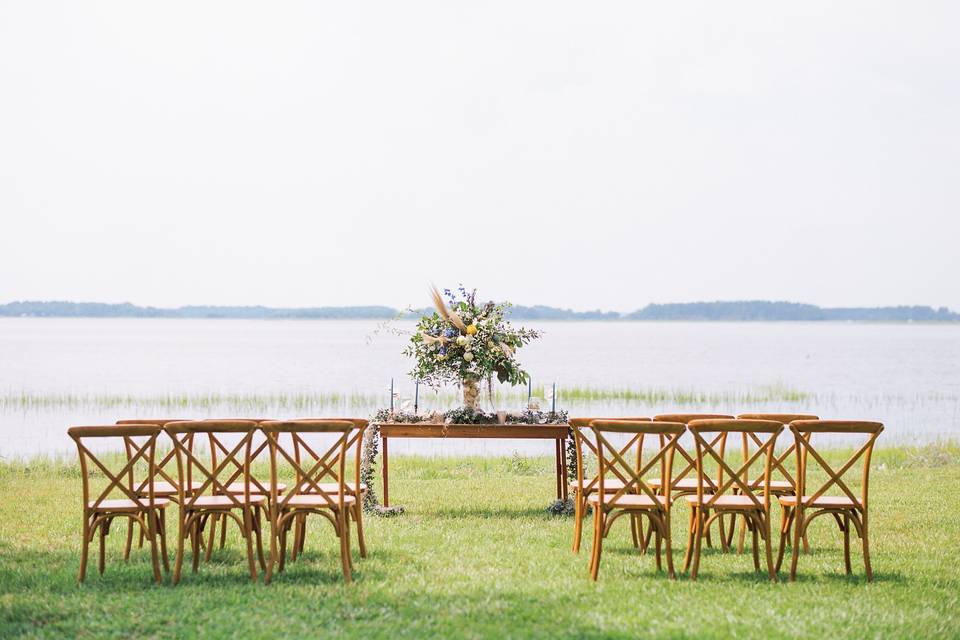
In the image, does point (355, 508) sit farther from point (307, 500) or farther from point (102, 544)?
point (102, 544)

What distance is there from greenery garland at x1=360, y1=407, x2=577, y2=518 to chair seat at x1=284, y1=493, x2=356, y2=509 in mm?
2268

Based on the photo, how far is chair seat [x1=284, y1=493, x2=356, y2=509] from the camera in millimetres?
7277

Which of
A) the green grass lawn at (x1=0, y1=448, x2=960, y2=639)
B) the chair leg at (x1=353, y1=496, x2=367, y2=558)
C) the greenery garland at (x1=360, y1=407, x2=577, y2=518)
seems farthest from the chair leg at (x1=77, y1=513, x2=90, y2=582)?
the greenery garland at (x1=360, y1=407, x2=577, y2=518)

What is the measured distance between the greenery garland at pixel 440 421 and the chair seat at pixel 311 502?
2268mm

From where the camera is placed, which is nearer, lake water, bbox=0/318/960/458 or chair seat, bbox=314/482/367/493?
chair seat, bbox=314/482/367/493

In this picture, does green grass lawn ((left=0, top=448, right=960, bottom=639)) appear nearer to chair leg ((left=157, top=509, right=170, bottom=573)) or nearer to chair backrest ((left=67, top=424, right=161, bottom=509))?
chair leg ((left=157, top=509, right=170, bottom=573))

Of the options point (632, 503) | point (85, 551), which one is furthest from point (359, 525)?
point (632, 503)

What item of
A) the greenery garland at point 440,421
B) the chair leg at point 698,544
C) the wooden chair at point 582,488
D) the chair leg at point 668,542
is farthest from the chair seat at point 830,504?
the greenery garland at point 440,421

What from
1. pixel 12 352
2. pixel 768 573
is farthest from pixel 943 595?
pixel 12 352

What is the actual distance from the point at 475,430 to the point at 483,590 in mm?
3059

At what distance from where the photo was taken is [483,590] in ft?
22.8

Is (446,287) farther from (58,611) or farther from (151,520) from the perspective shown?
(58,611)

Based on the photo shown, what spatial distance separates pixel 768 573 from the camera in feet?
25.0

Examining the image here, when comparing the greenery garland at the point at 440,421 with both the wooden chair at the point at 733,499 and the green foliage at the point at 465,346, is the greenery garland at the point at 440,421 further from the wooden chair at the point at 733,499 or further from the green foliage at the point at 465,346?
the wooden chair at the point at 733,499
